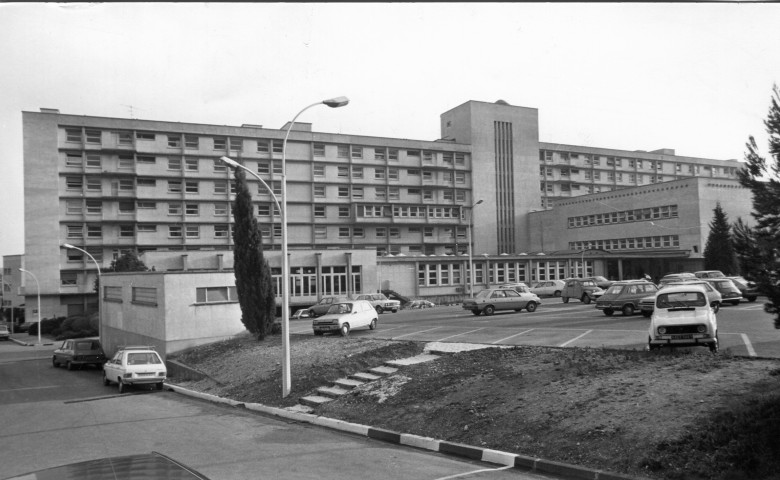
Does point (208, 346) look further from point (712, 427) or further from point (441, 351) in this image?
point (712, 427)

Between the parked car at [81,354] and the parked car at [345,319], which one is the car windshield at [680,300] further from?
the parked car at [81,354]

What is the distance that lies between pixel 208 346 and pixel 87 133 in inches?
1997

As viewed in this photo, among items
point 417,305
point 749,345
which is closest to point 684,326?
point 749,345

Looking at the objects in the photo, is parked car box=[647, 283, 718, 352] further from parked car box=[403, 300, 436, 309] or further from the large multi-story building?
parked car box=[403, 300, 436, 309]

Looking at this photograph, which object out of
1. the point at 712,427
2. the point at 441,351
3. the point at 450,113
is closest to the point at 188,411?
the point at 441,351

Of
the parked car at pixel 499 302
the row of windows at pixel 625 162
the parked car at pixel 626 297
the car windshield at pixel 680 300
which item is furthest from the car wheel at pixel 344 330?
the row of windows at pixel 625 162

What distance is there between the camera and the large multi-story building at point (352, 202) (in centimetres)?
6391

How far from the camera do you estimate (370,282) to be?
62.0 m

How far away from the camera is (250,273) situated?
25172 mm

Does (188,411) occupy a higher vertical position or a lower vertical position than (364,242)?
lower

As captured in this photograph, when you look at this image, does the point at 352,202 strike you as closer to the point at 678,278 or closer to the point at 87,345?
the point at 678,278

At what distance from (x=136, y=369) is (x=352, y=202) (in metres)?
56.5

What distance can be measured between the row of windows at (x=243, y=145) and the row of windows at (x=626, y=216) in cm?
1841

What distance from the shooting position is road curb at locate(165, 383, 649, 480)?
8398mm
